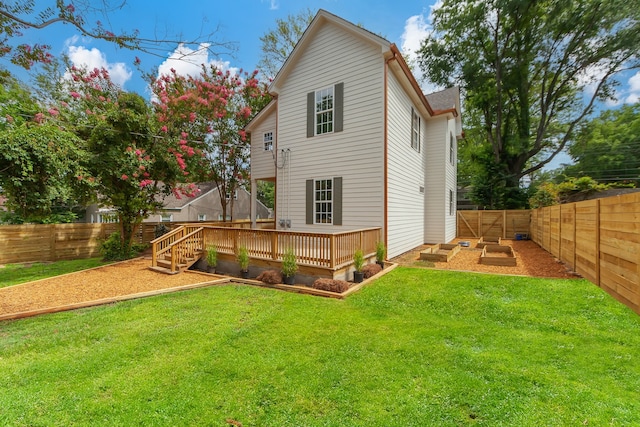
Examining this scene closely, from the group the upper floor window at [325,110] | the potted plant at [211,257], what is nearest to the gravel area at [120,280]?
the potted plant at [211,257]

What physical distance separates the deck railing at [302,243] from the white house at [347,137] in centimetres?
158

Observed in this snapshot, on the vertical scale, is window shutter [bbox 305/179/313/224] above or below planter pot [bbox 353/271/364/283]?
above

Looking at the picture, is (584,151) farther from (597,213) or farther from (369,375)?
(369,375)

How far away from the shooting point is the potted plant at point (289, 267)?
21.6ft

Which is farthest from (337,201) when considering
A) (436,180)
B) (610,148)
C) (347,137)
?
(610,148)

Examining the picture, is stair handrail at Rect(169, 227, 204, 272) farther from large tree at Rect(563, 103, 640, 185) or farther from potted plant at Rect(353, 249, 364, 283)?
large tree at Rect(563, 103, 640, 185)

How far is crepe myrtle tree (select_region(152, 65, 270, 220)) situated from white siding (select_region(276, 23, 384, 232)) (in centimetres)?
485

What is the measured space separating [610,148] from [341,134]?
30.0 m

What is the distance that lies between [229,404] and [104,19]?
17.6 ft

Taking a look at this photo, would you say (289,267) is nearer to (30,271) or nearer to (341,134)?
(341,134)

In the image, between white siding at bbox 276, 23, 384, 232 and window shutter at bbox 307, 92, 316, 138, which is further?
window shutter at bbox 307, 92, 316, 138

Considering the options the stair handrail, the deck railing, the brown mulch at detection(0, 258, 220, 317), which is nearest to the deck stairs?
the stair handrail

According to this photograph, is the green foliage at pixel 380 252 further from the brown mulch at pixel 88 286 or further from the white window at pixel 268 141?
the white window at pixel 268 141

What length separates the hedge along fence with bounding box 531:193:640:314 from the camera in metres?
3.90
